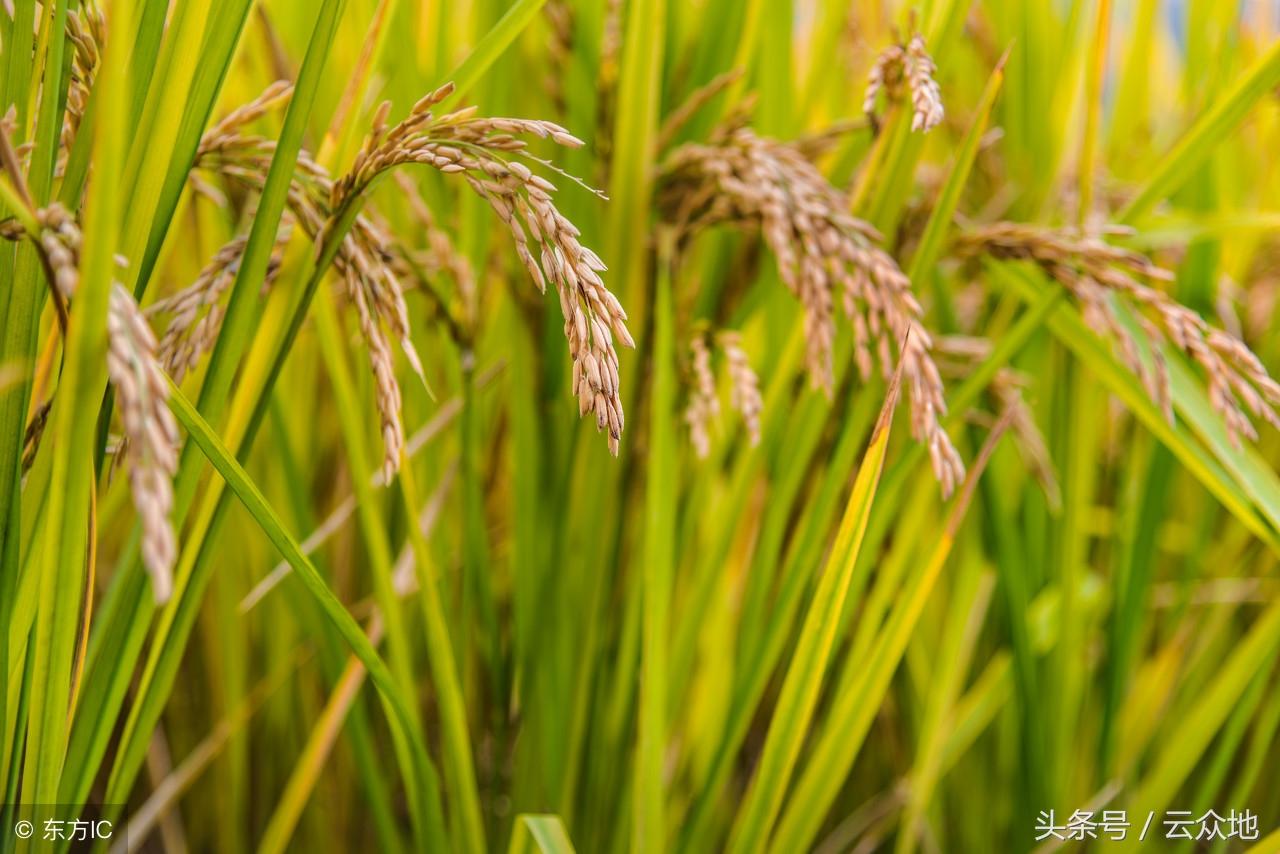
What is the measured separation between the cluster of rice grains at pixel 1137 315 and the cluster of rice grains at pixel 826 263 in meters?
0.12

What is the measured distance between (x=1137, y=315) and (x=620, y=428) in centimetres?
53

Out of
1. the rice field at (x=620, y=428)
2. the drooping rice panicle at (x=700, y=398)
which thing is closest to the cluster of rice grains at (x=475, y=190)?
the rice field at (x=620, y=428)

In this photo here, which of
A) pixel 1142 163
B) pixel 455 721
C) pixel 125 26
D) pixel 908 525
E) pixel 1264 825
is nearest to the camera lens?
pixel 125 26

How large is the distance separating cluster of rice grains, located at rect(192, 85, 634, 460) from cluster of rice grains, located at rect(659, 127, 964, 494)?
0.60 feet

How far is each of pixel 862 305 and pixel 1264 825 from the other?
0.93m

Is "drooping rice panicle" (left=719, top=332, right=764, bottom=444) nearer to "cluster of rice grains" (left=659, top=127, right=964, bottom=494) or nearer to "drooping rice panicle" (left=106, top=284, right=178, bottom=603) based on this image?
"cluster of rice grains" (left=659, top=127, right=964, bottom=494)

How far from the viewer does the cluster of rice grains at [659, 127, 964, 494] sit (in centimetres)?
63

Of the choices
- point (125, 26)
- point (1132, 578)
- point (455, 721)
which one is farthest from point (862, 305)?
point (125, 26)

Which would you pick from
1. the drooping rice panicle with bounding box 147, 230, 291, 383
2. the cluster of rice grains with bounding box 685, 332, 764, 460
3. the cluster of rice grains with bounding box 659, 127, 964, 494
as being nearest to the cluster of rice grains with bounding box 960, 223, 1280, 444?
the cluster of rice grains with bounding box 659, 127, 964, 494

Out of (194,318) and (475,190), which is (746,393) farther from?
(194,318)

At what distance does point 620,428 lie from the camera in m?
0.46

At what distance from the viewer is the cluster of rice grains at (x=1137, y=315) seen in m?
0.65

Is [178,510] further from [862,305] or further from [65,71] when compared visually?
[862,305]

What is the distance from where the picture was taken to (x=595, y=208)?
2.96 feet
